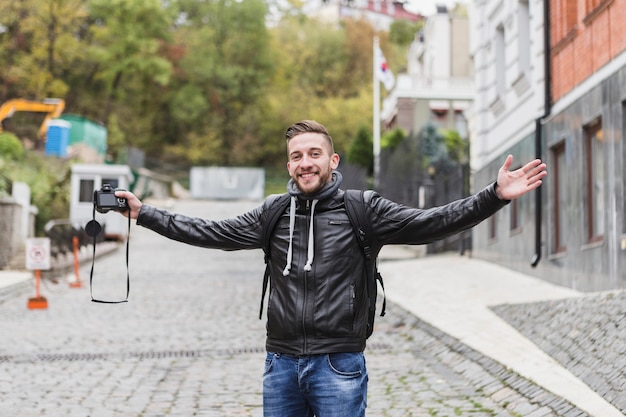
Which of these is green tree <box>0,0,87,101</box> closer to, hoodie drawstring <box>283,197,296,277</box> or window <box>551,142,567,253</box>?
window <box>551,142,567,253</box>

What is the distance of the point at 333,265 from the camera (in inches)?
155

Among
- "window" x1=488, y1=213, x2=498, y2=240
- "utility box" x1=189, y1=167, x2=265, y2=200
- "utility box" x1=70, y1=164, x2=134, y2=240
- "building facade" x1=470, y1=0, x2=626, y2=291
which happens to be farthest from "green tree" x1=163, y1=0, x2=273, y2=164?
"window" x1=488, y1=213, x2=498, y2=240

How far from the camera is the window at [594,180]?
1348 cm

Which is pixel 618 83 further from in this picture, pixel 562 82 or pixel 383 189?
pixel 383 189

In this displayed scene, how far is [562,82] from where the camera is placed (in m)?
15.5

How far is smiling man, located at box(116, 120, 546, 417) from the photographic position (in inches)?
153

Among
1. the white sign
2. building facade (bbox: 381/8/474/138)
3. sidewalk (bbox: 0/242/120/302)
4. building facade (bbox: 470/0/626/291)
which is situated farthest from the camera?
building facade (bbox: 381/8/474/138)

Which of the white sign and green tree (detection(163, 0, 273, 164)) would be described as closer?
the white sign

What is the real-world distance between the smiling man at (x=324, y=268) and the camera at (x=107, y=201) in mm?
694

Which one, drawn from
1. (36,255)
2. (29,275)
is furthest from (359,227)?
(29,275)

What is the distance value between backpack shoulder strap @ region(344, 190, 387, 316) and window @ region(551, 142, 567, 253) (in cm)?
1171

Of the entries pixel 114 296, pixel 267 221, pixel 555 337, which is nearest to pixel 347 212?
pixel 267 221

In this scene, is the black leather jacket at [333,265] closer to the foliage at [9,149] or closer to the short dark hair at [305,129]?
the short dark hair at [305,129]

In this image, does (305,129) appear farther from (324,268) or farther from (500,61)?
(500,61)
